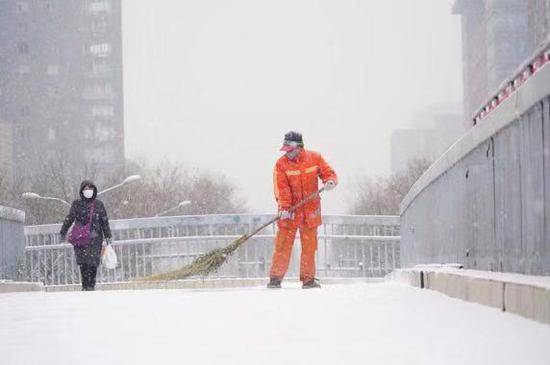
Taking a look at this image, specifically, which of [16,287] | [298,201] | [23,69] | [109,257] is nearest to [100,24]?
[23,69]

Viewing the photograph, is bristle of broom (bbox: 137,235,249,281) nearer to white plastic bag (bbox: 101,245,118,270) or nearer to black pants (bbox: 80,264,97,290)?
white plastic bag (bbox: 101,245,118,270)

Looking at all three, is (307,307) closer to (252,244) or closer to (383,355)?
(383,355)

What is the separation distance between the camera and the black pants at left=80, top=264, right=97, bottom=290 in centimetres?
1375

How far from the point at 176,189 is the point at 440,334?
6900cm

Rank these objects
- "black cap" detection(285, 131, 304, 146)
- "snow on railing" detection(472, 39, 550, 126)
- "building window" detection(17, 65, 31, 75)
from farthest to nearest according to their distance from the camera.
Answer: "building window" detection(17, 65, 31, 75)
"black cap" detection(285, 131, 304, 146)
"snow on railing" detection(472, 39, 550, 126)

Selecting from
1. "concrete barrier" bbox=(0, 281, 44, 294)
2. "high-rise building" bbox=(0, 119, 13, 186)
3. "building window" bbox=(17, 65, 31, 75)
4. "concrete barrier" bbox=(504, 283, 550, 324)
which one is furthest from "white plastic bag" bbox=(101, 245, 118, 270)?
"building window" bbox=(17, 65, 31, 75)

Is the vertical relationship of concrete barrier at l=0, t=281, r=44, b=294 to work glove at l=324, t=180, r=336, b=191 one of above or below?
below

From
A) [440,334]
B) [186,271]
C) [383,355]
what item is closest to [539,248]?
[440,334]

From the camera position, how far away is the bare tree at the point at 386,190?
228 feet

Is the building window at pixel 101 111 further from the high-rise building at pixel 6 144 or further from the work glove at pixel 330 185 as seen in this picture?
the work glove at pixel 330 185

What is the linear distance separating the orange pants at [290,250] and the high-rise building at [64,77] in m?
106

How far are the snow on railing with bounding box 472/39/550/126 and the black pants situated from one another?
575 centimetres

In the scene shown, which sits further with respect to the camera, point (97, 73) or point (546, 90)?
point (97, 73)

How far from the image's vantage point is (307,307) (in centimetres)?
586
